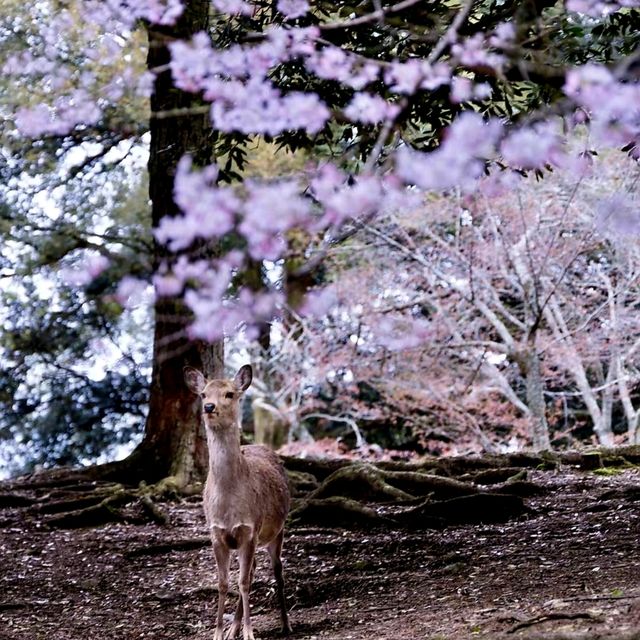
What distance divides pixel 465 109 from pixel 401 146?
0.64m

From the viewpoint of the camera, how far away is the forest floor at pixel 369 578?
15.2 ft

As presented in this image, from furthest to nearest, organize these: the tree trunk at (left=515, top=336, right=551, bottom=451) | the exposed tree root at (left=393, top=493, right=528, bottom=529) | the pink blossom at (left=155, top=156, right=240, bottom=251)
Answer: the tree trunk at (left=515, top=336, right=551, bottom=451) < the exposed tree root at (left=393, top=493, right=528, bottom=529) < the pink blossom at (left=155, top=156, right=240, bottom=251)

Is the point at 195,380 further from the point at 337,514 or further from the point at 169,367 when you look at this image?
the point at 169,367

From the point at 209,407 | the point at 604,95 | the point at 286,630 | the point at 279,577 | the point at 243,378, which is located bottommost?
the point at 286,630

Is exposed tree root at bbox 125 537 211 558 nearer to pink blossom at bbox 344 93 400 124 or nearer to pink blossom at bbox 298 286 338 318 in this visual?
pink blossom at bbox 344 93 400 124

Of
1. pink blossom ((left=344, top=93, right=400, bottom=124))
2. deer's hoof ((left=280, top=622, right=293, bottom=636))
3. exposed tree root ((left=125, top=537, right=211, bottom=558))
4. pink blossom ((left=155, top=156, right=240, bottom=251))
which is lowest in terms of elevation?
deer's hoof ((left=280, top=622, right=293, bottom=636))

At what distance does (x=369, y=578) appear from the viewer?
6055 millimetres

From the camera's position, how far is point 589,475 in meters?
8.75

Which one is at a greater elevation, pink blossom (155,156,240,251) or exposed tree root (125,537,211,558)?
pink blossom (155,156,240,251)

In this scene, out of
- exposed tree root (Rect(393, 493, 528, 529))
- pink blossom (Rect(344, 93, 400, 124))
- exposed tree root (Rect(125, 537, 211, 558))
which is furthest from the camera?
exposed tree root (Rect(125, 537, 211, 558))

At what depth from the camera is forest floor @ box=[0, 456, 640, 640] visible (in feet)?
15.2

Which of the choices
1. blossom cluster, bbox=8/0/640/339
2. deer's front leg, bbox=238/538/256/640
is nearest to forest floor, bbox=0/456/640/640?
deer's front leg, bbox=238/538/256/640

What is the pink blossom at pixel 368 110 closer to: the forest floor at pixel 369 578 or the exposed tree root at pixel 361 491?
the forest floor at pixel 369 578

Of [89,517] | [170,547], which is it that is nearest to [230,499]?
[170,547]
